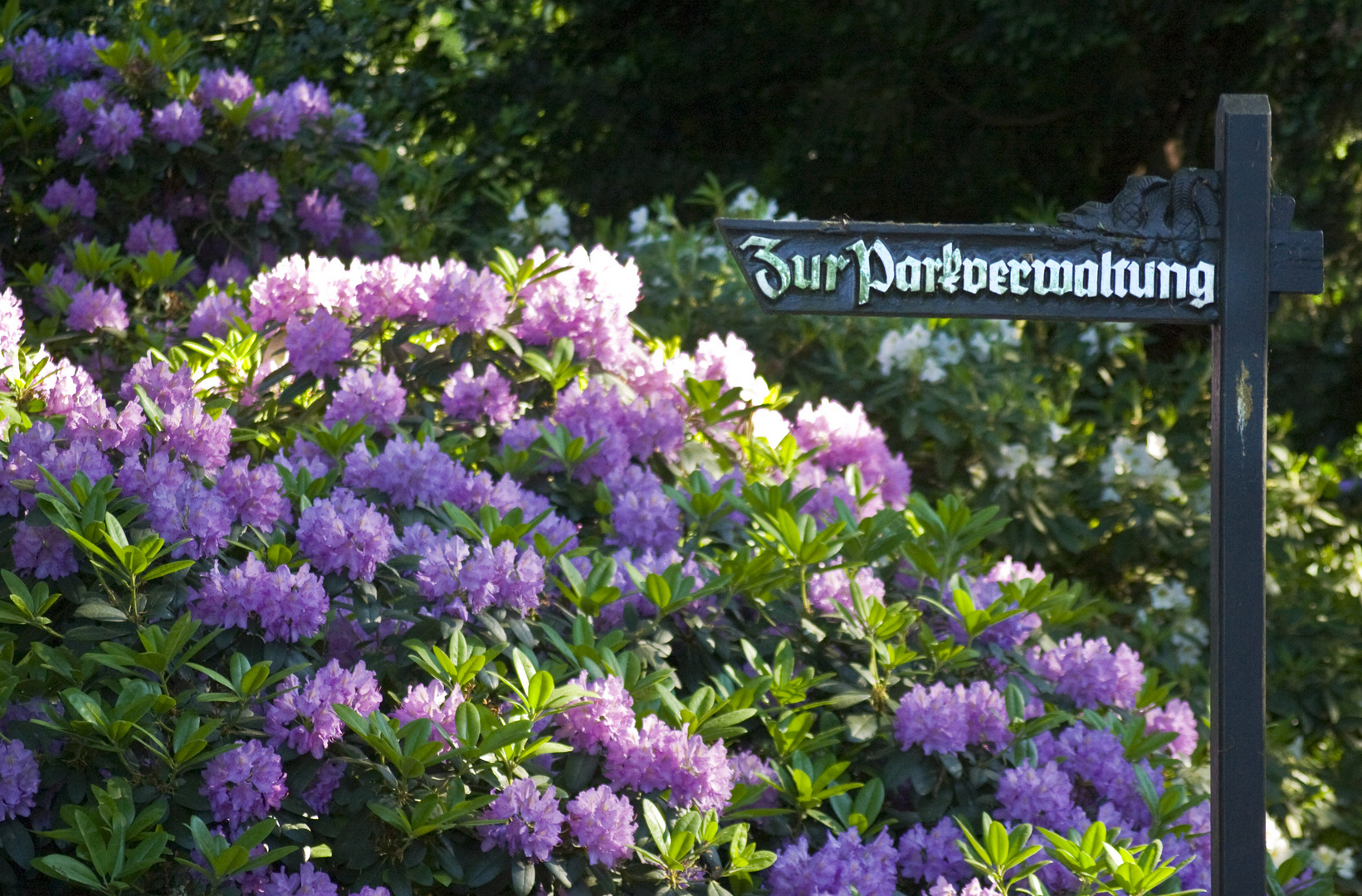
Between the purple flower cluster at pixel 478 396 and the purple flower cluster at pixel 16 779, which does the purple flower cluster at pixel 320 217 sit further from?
the purple flower cluster at pixel 16 779

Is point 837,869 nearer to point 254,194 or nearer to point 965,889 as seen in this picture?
point 965,889

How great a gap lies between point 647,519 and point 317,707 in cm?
81

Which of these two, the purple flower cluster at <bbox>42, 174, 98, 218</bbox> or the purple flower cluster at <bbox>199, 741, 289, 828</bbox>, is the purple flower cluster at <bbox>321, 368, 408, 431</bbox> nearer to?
the purple flower cluster at <bbox>199, 741, 289, 828</bbox>

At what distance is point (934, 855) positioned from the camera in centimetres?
202

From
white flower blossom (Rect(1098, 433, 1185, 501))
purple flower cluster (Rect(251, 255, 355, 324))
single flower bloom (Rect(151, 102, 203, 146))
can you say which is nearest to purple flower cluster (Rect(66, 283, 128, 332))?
purple flower cluster (Rect(251, 255, 355, 324))

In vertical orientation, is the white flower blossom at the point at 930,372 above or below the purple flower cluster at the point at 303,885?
above

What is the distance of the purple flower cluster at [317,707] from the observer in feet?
5.83

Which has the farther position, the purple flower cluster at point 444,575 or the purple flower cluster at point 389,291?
the purple flower cluster at point 389,291

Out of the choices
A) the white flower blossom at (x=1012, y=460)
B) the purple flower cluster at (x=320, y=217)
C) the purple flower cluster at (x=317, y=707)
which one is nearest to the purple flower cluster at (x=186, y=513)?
the purple flower cluster at (x=317, y=707)

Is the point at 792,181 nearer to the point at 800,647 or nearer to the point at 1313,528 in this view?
the point at 1313,528

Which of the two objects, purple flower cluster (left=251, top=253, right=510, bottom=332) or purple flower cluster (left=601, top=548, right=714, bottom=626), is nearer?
purple flower cluster (left=601, top=548, right=714, bottom=626)

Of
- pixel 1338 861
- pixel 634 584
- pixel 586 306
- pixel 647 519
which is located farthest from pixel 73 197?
pixel 1338 861

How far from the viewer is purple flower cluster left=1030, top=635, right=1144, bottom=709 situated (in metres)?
2.42

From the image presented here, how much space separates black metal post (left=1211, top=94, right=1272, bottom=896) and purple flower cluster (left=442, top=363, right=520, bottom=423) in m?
1.38
